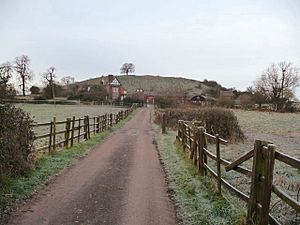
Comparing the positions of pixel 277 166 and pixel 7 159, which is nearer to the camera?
pixel 7 159

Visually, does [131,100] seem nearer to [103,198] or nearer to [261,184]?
[103,198]

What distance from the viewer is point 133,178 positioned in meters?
10.0

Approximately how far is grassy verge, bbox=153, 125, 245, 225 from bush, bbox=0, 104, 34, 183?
12.3 ft

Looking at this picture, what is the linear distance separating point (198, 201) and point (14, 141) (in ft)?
15.6

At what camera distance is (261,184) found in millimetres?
5539

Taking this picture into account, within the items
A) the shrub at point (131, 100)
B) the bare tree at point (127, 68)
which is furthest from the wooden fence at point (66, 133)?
the bare tree at point (127, 68)

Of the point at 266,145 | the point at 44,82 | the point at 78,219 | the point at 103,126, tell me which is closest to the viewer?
the point at 266,145

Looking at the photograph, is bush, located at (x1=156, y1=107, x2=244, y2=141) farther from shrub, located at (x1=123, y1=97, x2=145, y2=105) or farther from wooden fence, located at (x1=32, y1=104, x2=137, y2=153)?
shrub, located at (x1=123, y1=97, x2=145, y2=105)

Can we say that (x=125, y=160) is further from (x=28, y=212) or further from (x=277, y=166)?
(x=28, y=212)

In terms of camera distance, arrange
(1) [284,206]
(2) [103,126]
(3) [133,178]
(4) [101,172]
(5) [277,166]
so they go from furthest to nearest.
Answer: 1. (2) [103,126]
2. (5) [277,166]
3. (4) [101,172]
4. (3) [133,178]
5. (1) [284,206]

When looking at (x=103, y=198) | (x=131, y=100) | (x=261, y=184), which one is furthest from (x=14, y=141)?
(x=131, y=100)

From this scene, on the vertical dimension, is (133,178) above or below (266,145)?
below

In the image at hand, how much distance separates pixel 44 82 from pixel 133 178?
92.2 meters

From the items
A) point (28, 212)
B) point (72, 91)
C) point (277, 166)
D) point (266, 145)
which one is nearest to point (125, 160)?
point (277, 166)
